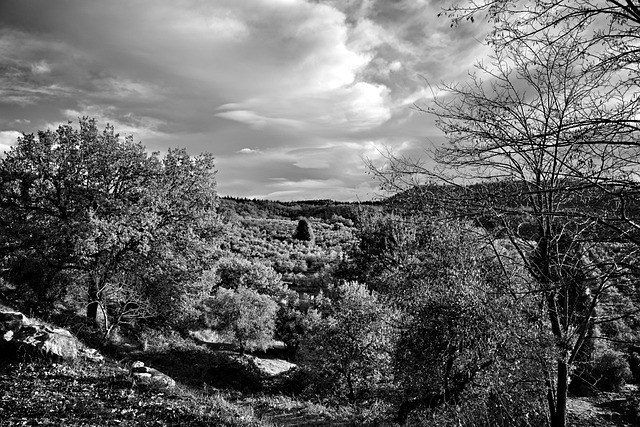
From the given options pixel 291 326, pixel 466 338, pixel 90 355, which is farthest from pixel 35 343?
pixel 291 326

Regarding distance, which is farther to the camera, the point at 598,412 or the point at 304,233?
the point at 304,233

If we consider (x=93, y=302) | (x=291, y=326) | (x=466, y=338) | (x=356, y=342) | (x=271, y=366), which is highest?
(x=466, y=338)

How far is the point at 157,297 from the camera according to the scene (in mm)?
19500

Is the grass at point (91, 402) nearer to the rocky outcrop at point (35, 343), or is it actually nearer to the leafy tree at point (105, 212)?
the rocky outcrop at point (35, 343)

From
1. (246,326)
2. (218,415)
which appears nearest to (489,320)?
(218,415)

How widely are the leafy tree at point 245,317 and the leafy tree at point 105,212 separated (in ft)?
15.9

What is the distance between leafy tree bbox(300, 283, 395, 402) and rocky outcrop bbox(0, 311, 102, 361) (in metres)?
8.71

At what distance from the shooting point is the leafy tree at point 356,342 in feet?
53.2

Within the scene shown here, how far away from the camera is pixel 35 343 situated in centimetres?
1016

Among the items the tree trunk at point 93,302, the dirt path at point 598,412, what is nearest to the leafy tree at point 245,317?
the tree trunk at point 93,302

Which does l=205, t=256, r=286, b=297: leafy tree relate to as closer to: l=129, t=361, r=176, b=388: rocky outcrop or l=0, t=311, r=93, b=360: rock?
l=0, t=311, r=93, b=360: rock

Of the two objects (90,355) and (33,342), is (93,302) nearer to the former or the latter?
(90,355)

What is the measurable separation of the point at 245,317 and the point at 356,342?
981 centimetres

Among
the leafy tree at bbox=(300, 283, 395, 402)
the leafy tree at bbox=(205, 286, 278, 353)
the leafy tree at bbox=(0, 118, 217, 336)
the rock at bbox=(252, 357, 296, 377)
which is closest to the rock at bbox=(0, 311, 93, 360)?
the leafy tree at bbox=(0, 118, 217, 336)
